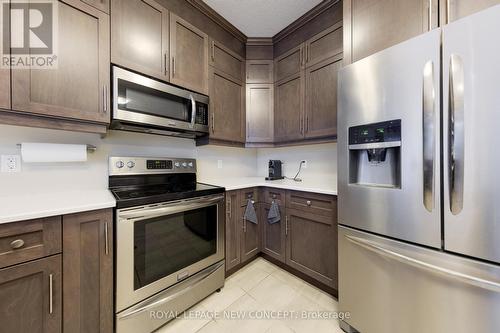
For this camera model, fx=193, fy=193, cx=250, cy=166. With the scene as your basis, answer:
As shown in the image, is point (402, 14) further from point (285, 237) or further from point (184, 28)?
point (285, 237)

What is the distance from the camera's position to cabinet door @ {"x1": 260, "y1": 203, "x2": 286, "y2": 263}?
1.95 metres

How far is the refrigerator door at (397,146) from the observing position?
3.02ft

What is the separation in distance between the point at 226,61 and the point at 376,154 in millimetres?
1711

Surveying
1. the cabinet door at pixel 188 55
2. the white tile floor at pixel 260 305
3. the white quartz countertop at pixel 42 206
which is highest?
the cabinet door at pixel 188 55

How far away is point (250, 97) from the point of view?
90.9 inches

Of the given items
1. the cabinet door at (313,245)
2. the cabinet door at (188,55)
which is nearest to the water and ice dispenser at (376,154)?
the cabinet door at (313,245)

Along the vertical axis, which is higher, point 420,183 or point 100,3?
point 100,3

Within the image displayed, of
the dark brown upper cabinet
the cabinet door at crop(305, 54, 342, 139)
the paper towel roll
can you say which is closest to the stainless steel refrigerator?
the cabinet door at crop(305, 54, 342, 139)

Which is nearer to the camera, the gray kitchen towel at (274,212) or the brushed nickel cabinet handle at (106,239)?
the brushed nickel cabinet handle at (106,239)

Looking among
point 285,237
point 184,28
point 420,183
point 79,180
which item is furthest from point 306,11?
point 79,180

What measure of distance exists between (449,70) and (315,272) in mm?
1625

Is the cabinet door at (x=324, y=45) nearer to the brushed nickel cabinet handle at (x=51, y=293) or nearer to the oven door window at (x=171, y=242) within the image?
the oven door window at (x=171, y=242)

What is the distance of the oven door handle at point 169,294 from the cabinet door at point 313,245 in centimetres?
74

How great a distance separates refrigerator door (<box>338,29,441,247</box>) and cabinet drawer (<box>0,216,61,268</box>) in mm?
1602
